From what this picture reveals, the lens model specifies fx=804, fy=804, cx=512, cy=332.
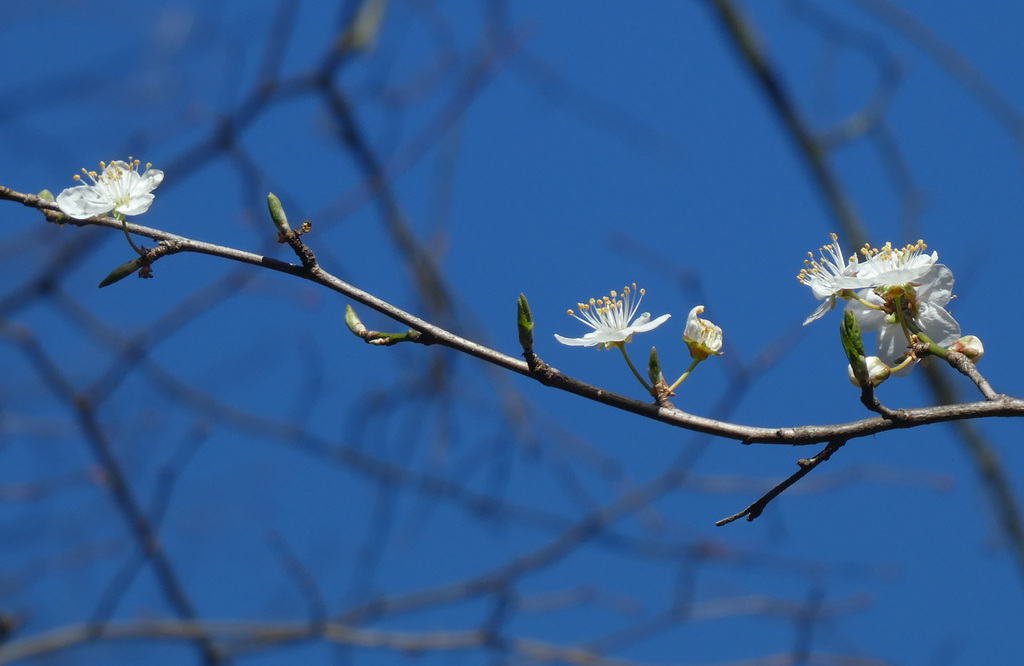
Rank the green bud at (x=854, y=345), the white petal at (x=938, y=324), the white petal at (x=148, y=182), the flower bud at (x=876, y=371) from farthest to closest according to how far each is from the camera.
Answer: the white petal at (x=148, y=182)
the white petal at (x=938, y=324)
the flower bud at (x=876, y=371)
the green bud at (x=854, y=345)

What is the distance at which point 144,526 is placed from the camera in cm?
250

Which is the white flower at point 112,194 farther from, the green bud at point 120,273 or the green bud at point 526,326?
the green bud at point 526,326

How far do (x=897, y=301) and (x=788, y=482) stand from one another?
0.37 meters

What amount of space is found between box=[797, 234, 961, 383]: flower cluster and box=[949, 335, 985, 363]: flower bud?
2cm

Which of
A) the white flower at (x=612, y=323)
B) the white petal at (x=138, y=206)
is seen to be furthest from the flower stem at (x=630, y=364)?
the white petal at (x=138, y=206)

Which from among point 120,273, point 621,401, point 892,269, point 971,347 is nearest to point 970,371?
point 971,347

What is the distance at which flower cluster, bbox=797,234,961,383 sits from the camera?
103 cm

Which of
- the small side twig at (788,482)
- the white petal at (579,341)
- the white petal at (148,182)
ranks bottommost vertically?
the small side twig at (788,482)

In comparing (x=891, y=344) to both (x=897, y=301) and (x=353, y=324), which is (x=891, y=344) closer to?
(x=897, y=301)

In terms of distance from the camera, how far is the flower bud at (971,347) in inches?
39.4

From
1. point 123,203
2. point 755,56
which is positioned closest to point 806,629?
point 755,56

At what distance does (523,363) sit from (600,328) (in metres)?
0.38

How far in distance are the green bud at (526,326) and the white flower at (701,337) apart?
0.29 metres

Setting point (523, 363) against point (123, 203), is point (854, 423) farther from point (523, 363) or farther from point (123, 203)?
point (123, 203)
